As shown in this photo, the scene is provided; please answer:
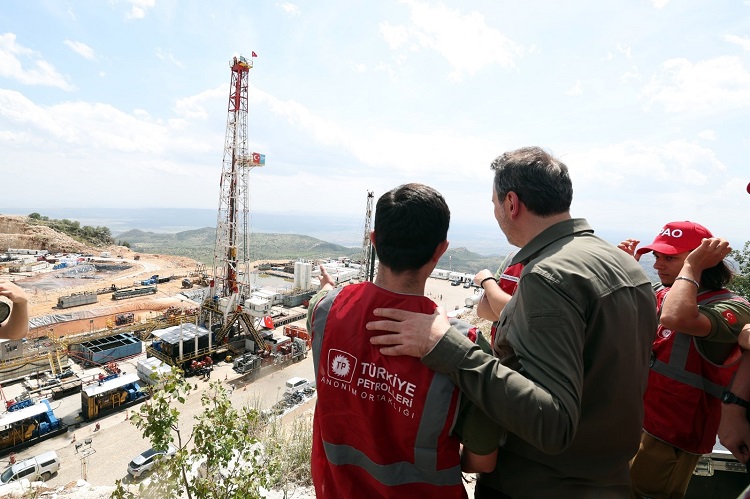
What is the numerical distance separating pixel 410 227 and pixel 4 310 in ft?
12.6

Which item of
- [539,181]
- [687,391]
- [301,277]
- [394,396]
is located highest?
[539,181]

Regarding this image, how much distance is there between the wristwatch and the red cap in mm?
894

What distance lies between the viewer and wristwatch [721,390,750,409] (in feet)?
7.07

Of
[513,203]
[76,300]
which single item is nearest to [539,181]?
[513,203]

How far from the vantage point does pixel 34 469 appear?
10.5 metres

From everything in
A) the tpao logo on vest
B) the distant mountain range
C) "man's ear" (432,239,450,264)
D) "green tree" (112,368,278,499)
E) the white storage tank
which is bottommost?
the distant mountain range

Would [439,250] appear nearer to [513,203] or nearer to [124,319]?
[513,203]

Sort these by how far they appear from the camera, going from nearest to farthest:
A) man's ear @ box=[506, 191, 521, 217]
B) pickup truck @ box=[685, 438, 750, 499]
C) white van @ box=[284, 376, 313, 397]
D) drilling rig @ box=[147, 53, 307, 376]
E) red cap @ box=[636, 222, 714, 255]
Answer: man's ear @ box=[506, 191, 521, 217]
red cap @ box=[636, 222, 714, 255]
pickup truck @ box=[685, 438, 750, 499]
white van @ box=[284, 376, 313, 397]
drilling rig @ box=[147, 53, 307, 376]

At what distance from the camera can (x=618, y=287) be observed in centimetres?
148

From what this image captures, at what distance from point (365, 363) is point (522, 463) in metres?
0.86

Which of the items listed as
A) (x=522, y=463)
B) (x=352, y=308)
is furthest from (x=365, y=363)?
(x=522, y=463)

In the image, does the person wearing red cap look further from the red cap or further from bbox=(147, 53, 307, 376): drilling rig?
bbox=(147, 53, 307, 376): drilling rig

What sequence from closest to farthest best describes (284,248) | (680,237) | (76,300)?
(680,237)
(76,300)
(284,248)

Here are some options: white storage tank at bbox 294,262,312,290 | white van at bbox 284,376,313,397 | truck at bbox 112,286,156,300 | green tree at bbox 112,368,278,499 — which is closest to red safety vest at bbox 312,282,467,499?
green tree at bbox 112,368,278,499
